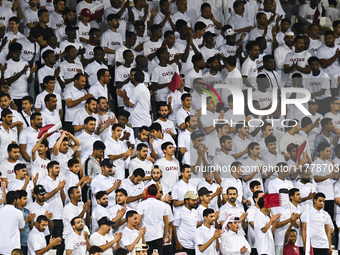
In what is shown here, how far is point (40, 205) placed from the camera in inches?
376

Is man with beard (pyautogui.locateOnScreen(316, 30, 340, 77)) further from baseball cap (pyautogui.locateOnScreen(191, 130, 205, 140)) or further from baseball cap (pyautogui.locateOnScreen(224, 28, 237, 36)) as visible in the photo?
baseball cap (pyautogui.locateOnScreen(191, 130, 205, 140))

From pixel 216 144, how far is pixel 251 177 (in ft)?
3.00

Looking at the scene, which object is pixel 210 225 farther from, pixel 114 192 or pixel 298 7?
pixel 298 7

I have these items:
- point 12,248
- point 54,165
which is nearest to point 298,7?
point 54,165

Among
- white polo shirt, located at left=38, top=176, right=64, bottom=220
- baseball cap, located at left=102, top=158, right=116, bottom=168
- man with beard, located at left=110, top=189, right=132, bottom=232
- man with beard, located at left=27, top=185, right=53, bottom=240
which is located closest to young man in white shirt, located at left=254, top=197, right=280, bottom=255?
man with beard, located at left=110, top=189, right=132, bottom=232

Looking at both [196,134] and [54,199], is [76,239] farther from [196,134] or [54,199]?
[196,134]

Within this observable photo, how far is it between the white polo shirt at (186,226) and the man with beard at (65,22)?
441cm

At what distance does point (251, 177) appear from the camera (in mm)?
10875

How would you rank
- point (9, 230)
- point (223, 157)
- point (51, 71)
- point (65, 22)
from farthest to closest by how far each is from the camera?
point (65, 22) → point (51, 71) → point (223, 157) → point (9, 230)

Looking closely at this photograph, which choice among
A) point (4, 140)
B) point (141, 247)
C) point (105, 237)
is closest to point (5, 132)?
point (4, 140)

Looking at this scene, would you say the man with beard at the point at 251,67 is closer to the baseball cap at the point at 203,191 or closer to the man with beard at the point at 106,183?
the baseball cap at the point at 203,191

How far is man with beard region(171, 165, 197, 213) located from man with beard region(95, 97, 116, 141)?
1511 millimetres

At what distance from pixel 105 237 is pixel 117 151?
5.75 feet

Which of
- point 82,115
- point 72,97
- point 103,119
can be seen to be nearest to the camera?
point 82,115
